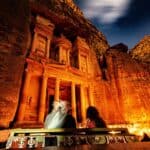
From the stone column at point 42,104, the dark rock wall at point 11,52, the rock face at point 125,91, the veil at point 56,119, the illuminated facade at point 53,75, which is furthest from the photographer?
the rock face at point 125,91

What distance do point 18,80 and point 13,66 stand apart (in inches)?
40.2

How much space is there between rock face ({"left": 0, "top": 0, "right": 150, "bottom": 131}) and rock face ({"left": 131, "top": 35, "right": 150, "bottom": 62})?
278 mm

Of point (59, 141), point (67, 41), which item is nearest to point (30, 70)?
point (67, 41)

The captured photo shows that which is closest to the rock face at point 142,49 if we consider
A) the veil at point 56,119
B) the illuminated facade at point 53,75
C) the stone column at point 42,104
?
the illuminated facade at point 53,75

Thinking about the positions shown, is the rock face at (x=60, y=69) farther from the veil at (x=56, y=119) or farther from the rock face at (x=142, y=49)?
→ the veil at (x=56, y=119)

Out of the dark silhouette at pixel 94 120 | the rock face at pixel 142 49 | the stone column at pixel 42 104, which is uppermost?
the rock face at pixel 142 49

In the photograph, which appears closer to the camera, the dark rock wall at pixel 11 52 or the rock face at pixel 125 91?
the dark rock wall at pixel 11 52

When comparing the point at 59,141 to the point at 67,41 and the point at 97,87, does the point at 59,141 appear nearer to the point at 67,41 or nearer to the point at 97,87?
the point at 97,87

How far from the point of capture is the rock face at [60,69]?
11.2 m

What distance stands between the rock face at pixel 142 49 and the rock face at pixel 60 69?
0.91 ft

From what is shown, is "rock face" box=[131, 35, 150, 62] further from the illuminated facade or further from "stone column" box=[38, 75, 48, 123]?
"stone column" box=[38, 75, 48, 123]

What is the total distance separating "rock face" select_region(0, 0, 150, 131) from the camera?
11.2 meters

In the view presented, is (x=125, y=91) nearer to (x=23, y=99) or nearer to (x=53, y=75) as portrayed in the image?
(x=53, y=75)

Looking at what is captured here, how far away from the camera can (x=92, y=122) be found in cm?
522
